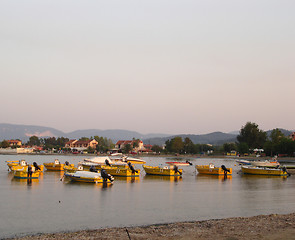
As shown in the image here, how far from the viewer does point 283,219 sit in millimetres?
23609

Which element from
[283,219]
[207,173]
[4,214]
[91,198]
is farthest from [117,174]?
[283,219]

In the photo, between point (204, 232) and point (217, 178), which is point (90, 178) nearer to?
point (217, 178)

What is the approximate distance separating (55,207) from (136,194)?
37.3 feet

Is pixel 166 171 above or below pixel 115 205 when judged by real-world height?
above

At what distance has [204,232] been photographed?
2022 cm

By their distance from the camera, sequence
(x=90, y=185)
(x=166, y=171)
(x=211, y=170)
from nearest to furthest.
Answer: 1. (x=90, y=185)
2. (x=166, y=171)
3. (x=211, y=170)

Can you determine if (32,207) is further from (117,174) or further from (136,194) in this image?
(117,174)

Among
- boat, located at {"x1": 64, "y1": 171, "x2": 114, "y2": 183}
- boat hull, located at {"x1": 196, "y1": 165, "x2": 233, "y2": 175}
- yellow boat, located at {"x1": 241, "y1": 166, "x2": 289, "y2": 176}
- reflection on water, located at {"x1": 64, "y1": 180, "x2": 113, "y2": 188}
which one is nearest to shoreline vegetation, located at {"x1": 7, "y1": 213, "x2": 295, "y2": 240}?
reflection on water, located at {"x1": 64, "y1": 180, "x2": 113, "y2": 188}

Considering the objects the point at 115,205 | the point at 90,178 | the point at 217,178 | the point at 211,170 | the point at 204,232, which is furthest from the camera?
the point at 211,170

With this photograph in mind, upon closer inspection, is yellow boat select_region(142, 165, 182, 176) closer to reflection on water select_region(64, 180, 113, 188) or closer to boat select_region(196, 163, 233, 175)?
boat select_region(196, 163, 233, 175)

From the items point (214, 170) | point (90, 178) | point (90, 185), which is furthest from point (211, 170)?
point (90, 185)

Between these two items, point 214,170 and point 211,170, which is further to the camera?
point 211,170

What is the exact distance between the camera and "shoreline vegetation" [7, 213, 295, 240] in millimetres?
19203

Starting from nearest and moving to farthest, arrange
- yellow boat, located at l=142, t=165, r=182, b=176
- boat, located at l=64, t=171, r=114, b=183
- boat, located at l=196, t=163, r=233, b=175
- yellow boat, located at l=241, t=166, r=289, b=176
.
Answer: boat, located at l=64, t=171, r=114, b=183
yellow boat, located at l=142, t=165, r=182, b=176
yellow boat, located at l=241, t=166, r=289, b=176
boat, located at l=196, t=163, r=233, b=175
